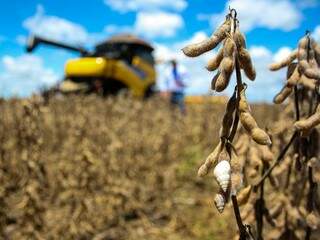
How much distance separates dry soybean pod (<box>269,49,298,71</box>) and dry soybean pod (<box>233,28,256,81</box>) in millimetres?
474

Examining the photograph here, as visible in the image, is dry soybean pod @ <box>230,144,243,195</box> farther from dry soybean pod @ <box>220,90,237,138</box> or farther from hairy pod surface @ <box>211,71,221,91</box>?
hairy pod surface @ <box>211,71,221,91</box>

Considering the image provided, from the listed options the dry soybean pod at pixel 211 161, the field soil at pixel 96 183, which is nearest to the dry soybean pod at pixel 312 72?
the dry soybean pod at pixel 211 161

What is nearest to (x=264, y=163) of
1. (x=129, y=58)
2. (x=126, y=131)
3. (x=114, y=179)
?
(x=114, y=179)

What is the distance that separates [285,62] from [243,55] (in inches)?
21.1

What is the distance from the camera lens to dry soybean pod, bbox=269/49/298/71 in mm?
1955

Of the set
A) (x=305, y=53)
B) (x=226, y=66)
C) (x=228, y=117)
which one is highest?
(x=305, y=53)

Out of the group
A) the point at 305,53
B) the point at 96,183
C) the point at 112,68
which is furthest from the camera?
the point at 112,68

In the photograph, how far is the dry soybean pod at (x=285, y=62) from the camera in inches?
77.0

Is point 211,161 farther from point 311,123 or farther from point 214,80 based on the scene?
point 311,123

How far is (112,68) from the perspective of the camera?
1678 centimetres

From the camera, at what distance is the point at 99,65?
54.9 ft

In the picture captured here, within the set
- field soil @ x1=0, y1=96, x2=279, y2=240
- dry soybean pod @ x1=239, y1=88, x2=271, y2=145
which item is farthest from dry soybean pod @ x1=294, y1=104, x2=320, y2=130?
field soil @ x1=0, y1=96, x2=279, y2=240

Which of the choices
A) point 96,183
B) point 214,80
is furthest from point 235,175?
point 96,183

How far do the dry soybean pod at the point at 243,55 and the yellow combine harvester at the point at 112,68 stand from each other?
1427 cm
